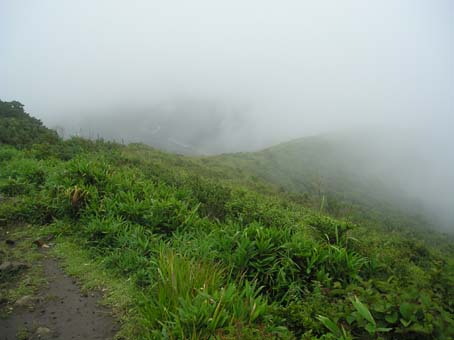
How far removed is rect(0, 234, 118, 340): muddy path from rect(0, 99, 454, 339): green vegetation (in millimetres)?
350

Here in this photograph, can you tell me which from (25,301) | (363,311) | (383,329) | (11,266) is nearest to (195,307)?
(363,311)

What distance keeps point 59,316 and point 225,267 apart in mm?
2268

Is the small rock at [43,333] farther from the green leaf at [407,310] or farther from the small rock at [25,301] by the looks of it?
the green leaf at [407,310]

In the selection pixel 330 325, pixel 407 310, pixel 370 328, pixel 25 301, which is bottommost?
pixel 25 301

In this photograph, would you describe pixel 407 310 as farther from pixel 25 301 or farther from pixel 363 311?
pixel 25 301

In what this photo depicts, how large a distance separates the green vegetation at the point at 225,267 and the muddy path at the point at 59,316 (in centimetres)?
35

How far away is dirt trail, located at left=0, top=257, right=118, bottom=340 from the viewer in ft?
11.6

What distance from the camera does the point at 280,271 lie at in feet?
14.4

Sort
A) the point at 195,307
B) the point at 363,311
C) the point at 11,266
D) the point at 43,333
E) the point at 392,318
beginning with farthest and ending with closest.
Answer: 1. the point at 11,266
2. the point at 43,333
3. the point at 195,307
4. the point at 363,311
5. the point at 392,318

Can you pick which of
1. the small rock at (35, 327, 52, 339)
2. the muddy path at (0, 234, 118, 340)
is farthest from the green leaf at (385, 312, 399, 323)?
the small rock at (35, 327, 52, 339)

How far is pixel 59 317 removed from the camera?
3854mm

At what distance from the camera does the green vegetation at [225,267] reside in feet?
10.2

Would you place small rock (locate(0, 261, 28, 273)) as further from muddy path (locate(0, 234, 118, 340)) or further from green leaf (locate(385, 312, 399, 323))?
green leaf (locate(385, 312, 399, 323))

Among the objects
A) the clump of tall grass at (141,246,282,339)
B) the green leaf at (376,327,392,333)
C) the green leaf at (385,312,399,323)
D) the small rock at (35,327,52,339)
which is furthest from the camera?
the small rock at (35,327,52,339)
